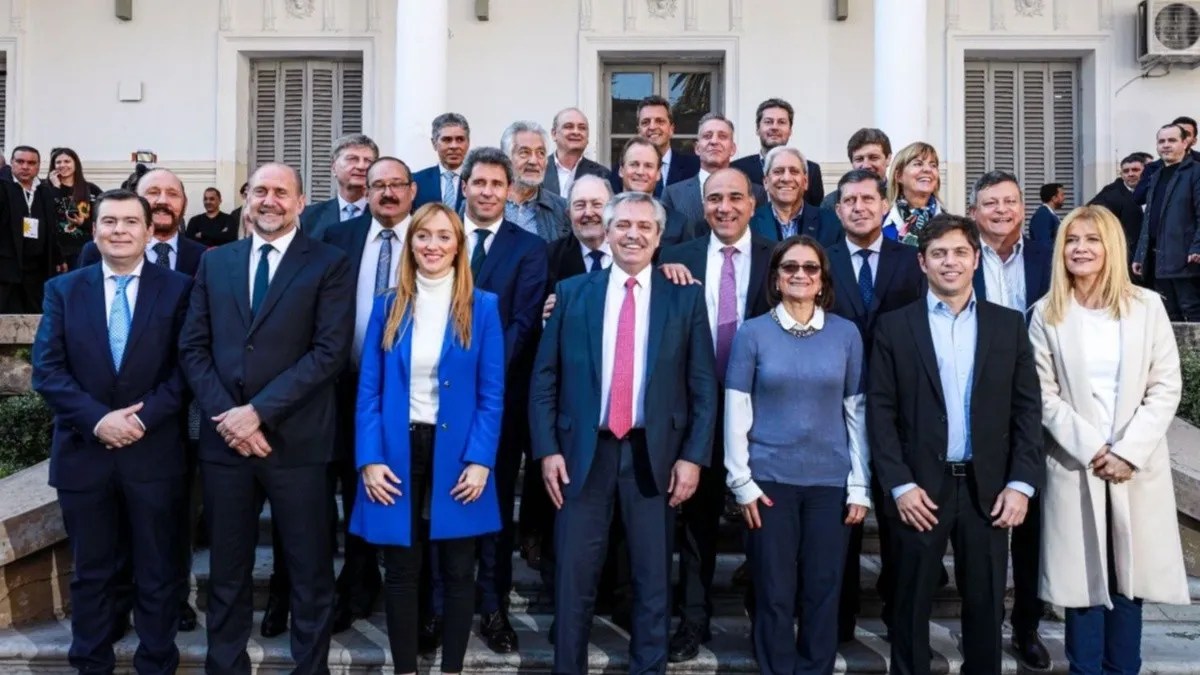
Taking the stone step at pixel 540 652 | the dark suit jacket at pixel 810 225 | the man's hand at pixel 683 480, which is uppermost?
the dark suit jacket at pixel 810 225

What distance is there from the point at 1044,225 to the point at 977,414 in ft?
21.3

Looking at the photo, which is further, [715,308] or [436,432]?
[715,308]

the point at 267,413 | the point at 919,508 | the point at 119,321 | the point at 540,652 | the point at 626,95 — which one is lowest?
the point at 540,652

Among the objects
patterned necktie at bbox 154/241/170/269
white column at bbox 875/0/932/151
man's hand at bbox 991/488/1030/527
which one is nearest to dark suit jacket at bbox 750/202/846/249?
man's hand at bbox 991/488/1030/527

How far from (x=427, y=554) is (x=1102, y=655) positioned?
262 cm

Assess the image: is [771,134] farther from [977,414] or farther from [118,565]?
[118,565]

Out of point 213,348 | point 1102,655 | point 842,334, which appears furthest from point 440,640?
point 1102,655

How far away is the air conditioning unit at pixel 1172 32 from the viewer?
410 inches

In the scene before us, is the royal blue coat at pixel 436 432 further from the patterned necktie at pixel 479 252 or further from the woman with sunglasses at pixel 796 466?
the woman with sunglasses at pixel 796 466

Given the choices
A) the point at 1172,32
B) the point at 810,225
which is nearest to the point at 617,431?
the point at 810,225

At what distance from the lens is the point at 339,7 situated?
11.0m

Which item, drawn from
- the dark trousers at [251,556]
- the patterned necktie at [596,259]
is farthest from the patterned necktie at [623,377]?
the dark trousers at [251,556]

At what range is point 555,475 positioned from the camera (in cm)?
408

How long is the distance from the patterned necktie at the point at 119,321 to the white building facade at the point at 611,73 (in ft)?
22.7
